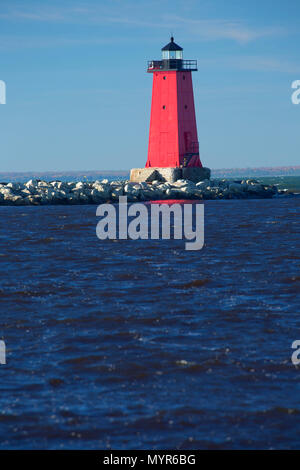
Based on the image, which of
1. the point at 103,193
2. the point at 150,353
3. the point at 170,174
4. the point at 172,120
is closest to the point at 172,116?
the point at 172,120

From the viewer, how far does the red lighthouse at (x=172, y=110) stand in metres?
43.5

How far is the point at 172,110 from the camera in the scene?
43.5 m

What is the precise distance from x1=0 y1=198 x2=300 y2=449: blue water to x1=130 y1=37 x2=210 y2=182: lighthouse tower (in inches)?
1053

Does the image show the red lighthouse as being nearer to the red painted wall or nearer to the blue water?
the red painted wall

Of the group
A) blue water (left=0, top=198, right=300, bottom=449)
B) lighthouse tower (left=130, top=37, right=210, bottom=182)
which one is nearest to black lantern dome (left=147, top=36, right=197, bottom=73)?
lighthouse tower (left=130, top=37, right=210, bottom=182)

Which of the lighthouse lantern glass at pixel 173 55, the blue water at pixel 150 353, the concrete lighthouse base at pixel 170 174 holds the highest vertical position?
the lighthouse lantern glass at pixel 173 55

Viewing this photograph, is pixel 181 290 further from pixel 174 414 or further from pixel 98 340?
pixel 174 414

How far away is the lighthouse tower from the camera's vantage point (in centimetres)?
4353

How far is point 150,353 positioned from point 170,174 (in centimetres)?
3654

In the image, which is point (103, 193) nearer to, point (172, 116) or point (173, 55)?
point (172, 116)

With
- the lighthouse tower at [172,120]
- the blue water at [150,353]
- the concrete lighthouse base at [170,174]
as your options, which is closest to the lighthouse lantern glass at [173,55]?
the lighthouse tower at [172,120]

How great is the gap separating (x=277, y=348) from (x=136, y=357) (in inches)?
67.8

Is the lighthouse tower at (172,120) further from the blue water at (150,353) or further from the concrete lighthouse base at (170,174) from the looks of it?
the blue water at (150,353)
